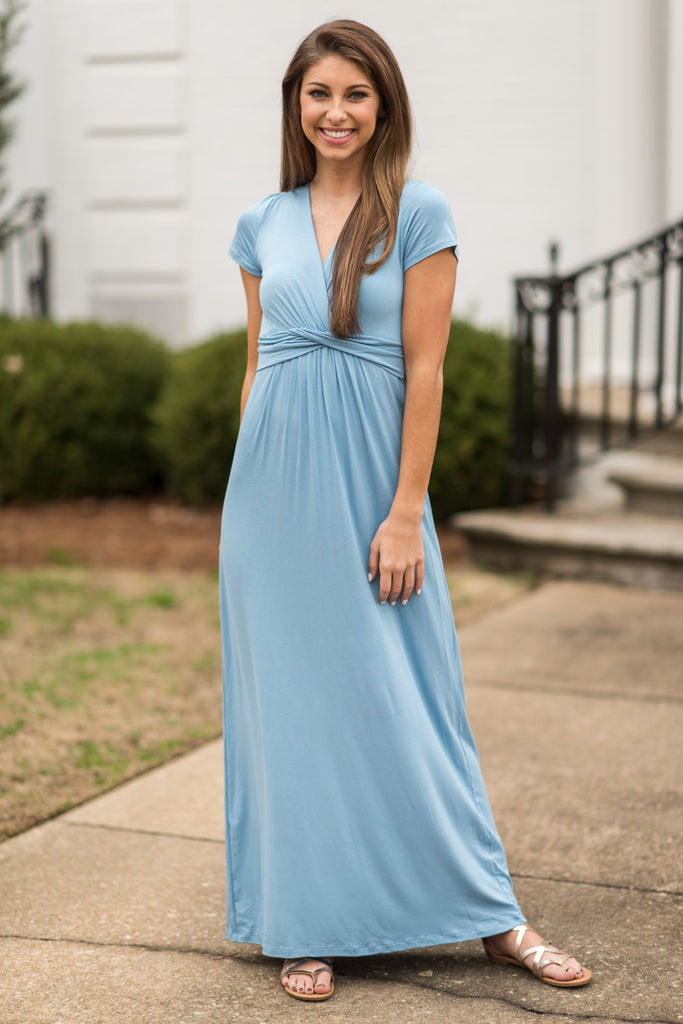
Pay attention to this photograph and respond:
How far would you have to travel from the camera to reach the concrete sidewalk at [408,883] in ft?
7.91

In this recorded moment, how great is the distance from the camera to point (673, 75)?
23.8 ft

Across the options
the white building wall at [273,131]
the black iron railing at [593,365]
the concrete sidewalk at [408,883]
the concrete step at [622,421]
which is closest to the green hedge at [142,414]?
the black iron railing at [593,365]

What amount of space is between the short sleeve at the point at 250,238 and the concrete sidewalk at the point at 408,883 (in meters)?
1.26

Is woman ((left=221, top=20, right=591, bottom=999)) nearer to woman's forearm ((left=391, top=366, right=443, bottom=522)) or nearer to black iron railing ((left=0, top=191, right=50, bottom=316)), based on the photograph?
woman's forearm ((left=391, top=366, right=443, bottom=522))

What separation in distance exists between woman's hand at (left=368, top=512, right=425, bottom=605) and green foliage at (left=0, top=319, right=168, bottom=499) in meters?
5.60

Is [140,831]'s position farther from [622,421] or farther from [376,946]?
[622,421]

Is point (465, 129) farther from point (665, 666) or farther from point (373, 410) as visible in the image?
point (373, 410)

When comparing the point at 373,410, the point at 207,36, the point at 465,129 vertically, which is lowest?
the point at 373,410

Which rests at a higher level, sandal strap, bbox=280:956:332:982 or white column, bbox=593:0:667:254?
white column, bbox=593:0:667:254

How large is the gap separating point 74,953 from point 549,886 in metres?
1.10

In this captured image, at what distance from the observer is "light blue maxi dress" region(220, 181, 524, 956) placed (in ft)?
8.01

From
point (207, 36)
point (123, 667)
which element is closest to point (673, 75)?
point (207, 36)

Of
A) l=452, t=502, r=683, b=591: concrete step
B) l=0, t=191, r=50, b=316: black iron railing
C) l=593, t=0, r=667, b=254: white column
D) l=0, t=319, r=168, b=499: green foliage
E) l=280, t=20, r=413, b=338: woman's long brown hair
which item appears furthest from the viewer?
l=0, t=191, r=50, b=316: black iron railing

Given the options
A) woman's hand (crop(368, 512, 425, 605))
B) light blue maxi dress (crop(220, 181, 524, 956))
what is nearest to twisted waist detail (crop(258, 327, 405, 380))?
light blue maxi dress (crop(220, 181, 524, 956))
